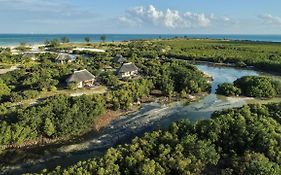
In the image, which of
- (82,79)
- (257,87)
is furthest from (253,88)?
(82,79)

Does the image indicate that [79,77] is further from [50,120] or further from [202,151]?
[202,151]

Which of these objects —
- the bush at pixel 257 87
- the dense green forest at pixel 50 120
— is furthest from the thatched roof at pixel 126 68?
the dense green forest at pixel 50 120

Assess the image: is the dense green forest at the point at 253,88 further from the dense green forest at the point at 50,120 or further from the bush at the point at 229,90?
the dense green forest at the point at 50,120

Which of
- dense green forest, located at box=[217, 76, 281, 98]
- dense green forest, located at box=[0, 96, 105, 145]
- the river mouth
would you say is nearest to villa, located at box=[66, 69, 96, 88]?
the river mouth

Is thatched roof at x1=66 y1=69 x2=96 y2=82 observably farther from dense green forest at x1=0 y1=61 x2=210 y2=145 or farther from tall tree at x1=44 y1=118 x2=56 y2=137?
tall tree at x1=44 y1=118 x2=56 y2=137

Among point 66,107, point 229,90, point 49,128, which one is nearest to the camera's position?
point 49,128

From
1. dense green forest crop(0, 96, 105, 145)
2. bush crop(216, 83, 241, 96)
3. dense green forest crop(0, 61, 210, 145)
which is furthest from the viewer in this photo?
bush crop(216, 83, 241, 96)
